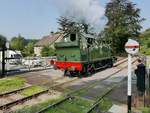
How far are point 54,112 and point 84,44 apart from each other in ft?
39.3

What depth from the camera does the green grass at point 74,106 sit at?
39.4 feet

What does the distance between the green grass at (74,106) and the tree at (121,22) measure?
48544 millimetres

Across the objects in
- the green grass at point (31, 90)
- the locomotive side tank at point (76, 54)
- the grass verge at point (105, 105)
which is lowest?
the grass verge at point (105, 105)

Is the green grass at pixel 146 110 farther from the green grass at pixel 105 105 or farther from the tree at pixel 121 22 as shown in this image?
the tree at pixel 121 22

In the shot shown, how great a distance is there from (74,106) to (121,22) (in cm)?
5262

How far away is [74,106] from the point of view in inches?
507

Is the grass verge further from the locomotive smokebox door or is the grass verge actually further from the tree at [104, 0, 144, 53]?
the tree at [104, 0, 144, 53]

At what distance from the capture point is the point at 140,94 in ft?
47.6

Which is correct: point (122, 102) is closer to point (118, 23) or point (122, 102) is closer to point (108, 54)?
point (108, 54)

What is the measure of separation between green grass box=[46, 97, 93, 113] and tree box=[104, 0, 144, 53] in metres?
48.5

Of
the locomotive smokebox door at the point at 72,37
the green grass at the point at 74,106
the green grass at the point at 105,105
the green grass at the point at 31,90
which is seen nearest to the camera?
the green grass at the point at 74,106

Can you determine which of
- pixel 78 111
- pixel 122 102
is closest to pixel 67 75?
pixel 122 102

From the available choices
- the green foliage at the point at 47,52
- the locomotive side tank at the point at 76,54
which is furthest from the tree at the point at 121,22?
the locomotive side tank at the point at 76,54

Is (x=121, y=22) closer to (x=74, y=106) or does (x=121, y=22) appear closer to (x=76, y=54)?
(x=76, y=54)
